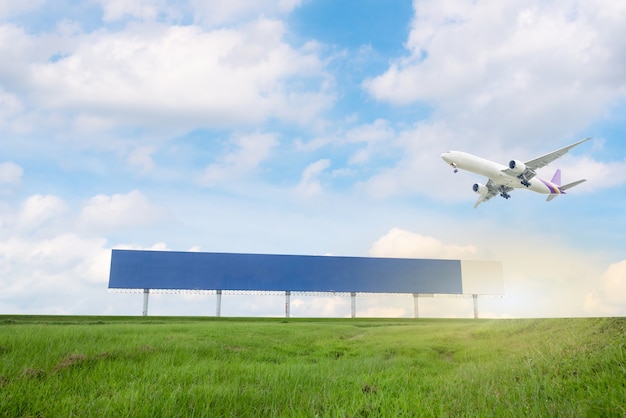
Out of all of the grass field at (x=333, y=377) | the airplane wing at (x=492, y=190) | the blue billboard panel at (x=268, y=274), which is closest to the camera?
the grass field at (x=333, y=377)

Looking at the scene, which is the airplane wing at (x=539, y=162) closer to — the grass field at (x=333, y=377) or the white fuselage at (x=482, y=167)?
the white fuselage at (x=482, y=167)

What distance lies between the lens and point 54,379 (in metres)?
6.50

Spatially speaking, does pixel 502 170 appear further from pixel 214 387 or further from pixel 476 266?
pixel 214 387

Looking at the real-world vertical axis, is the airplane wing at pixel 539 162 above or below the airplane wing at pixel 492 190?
above

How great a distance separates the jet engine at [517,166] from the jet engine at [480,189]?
432cm

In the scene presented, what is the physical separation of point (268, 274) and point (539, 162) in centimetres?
2491

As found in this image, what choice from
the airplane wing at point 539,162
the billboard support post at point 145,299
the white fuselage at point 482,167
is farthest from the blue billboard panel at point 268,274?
the airplane wing at point 539,162

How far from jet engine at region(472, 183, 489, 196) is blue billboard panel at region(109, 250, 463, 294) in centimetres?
677

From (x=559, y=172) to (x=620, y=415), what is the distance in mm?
59091

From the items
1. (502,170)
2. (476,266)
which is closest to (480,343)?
(502,170)

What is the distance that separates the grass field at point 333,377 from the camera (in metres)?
5.04

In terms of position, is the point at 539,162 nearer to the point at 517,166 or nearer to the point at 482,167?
the point at 517,166

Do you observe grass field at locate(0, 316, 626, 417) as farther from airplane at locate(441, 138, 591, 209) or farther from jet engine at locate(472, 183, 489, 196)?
jet engine at locate(472, 183, 489, 196)

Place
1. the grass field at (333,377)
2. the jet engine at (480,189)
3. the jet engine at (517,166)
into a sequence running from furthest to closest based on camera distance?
the jet engine at (480,189), the jet engine at (517,166), the grass field at (333,377)
